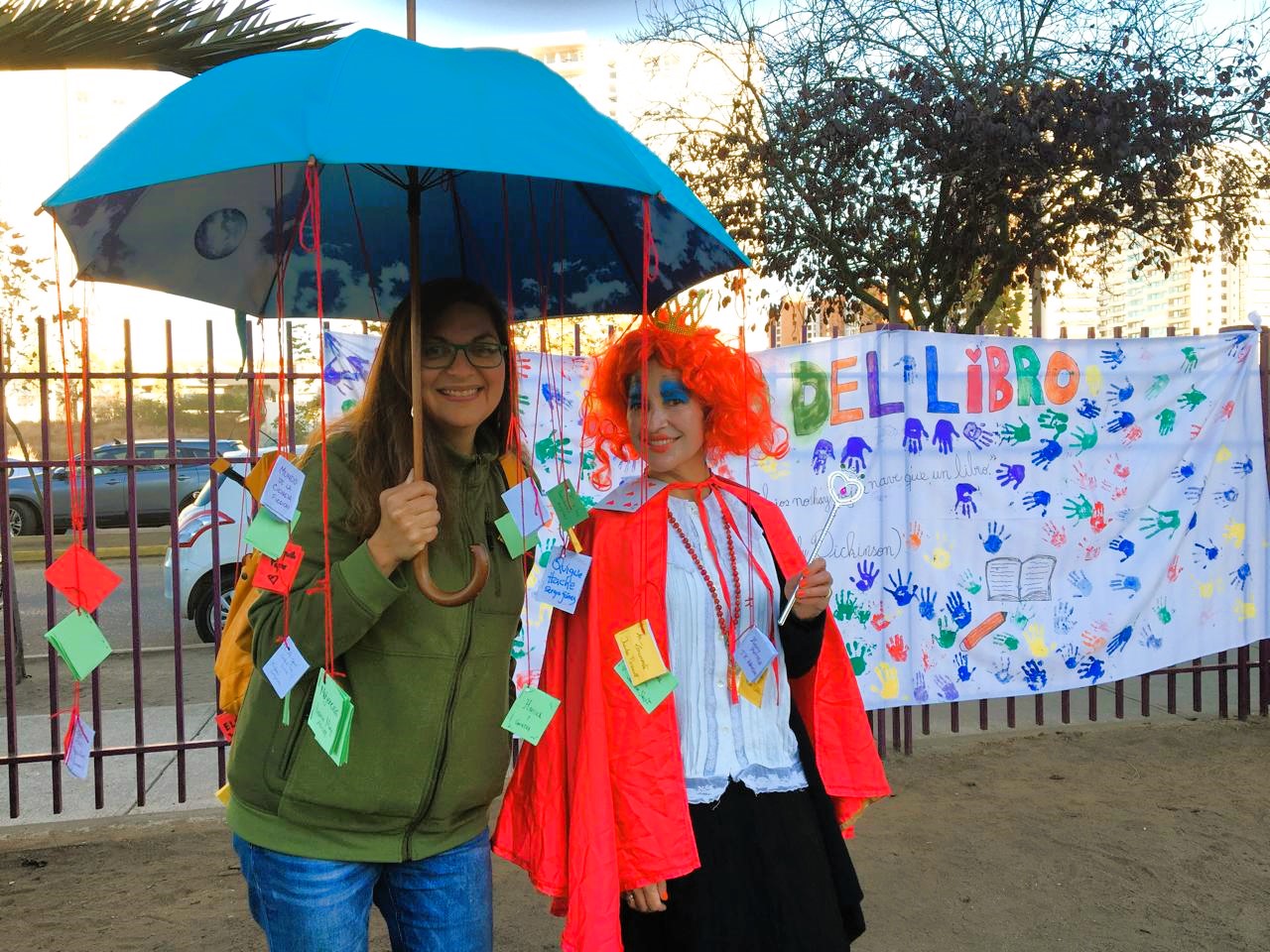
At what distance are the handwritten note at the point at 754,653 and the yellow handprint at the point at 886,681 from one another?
2.70m

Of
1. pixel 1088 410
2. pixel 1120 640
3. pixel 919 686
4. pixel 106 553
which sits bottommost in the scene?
pixel 106 553

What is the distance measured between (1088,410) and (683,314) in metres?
3.21

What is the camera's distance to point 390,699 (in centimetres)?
170

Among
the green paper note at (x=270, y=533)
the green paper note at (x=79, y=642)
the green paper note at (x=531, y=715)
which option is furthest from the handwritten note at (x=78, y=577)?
the green paper note at (x=531, y=715)

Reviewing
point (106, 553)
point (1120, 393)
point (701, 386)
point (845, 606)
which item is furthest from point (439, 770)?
point (106, 553)

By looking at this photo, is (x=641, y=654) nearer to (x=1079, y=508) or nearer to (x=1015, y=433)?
(x=1015, y=433)

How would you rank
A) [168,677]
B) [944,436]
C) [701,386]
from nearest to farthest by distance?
[701,386], [944,436], [168,677]

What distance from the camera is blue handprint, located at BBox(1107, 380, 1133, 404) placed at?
4879 mm

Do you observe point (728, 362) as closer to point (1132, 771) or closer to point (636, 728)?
point (636, 728)

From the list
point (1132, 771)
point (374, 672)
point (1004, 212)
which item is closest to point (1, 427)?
point (374, 672)

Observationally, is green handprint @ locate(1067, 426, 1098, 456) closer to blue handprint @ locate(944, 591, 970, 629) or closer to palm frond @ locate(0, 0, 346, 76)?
blue handprint @ locate(944, 591, 970, 629)

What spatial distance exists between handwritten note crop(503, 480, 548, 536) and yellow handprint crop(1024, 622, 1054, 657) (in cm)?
358

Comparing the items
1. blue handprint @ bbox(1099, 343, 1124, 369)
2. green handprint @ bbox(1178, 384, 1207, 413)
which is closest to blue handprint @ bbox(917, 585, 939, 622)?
blue handprint @ bbox(1099, 343, 1124, 369)

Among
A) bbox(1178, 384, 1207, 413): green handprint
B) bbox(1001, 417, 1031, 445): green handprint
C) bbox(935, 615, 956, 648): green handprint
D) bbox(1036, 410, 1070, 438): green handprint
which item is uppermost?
bbox(1178, 384, 1207, 413): green handprint
